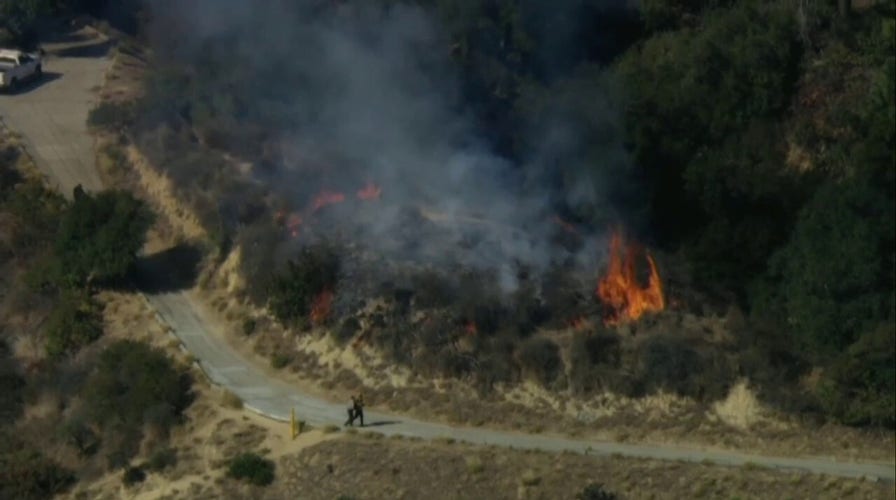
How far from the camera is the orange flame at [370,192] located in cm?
5834

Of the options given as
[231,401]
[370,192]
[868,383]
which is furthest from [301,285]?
[868,383]

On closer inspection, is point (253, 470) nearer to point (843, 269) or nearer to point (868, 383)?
point (868, 383)

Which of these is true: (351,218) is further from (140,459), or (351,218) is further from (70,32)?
(70,32)

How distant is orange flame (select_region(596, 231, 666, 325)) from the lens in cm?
5291

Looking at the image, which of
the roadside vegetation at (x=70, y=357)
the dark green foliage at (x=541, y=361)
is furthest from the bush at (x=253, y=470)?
the dark green foliage at (x=541, y=361)

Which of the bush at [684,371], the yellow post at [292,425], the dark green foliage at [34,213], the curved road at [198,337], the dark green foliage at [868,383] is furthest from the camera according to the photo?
the dark green foliage at [34,213]

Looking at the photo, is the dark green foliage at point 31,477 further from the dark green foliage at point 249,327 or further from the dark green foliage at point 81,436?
the dark green foliage at point 249,327

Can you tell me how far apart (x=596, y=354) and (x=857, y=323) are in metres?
7.72

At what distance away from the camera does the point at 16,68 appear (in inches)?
3000

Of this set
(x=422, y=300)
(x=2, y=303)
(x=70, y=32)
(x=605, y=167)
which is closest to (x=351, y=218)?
(x=422, y=300)

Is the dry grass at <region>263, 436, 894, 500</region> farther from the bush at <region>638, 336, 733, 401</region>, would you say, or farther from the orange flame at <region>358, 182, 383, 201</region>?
the orange flame at <region>358, 182, 383, 201</region>

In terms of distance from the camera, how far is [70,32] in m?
82.5

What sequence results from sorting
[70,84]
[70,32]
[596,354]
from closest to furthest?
[596,354], [70,84], [70,32]

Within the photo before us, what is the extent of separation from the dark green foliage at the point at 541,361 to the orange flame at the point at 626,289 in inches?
91.8
